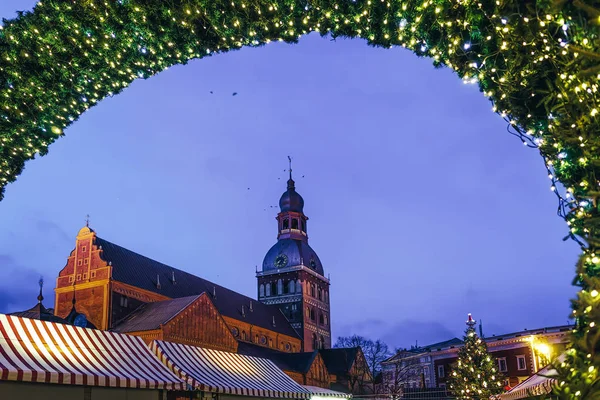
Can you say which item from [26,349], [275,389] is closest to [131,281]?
[275,389]

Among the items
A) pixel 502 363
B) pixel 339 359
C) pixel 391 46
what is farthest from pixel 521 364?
pixel 391 46

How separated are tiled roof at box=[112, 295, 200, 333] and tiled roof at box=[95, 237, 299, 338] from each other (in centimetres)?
322

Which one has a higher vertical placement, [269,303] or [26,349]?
[269,303]

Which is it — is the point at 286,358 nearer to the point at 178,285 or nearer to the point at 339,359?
the point at 339,359

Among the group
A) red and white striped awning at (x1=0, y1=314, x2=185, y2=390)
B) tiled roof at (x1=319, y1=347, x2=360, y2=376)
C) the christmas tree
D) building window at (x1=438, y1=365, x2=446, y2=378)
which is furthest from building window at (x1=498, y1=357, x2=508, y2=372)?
red and white striped awning at (x1=0, y1=314, x2=185, y2=390)

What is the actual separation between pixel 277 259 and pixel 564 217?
6769cm

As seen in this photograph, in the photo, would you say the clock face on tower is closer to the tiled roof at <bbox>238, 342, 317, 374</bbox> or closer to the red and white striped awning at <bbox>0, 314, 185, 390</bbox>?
the tiled roof at <bbox>238, 342, 317, 374</bbox>

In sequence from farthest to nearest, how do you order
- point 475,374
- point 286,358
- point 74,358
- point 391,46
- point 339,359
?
1. point 339,359
2. point 286,358
3. point 475,374
4. point 74,358
5. point 391,46

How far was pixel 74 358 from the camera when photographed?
39.1 feet

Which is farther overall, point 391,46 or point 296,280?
point 296,280

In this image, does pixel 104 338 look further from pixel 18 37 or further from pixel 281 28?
pixel 281 28

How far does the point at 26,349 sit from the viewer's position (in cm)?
1110

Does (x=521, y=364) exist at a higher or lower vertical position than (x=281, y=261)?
lower

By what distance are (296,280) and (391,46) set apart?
6290cm
